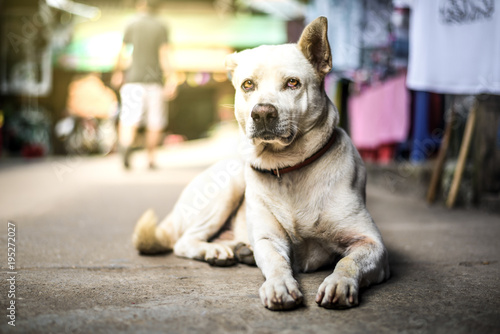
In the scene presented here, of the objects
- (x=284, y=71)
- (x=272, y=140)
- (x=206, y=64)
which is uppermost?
(x=206, y=64)

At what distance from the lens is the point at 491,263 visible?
248cm

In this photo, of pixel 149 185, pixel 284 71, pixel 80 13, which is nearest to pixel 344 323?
pixel 284 71

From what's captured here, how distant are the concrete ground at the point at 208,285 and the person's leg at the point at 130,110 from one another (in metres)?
3.11

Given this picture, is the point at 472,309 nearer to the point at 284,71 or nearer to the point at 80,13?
the point at 284,71

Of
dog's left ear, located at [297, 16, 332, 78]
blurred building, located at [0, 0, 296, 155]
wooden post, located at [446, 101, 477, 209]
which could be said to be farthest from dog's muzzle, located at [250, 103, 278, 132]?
blurred building, located at [0, 0, 296, 155]

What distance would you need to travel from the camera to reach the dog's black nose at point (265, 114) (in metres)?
2.05

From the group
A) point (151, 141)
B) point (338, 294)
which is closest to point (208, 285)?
point (338, 294)

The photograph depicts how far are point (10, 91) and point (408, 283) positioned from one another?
15284 millimetres

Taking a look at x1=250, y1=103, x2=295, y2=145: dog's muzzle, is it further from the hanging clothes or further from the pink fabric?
the pink fabric

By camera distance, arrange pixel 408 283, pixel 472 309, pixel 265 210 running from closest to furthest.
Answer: pixel 472 309 → pixel 408 283 → pixel 265 210

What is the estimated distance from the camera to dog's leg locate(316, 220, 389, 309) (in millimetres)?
1731

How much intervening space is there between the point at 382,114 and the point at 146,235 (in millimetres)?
4194

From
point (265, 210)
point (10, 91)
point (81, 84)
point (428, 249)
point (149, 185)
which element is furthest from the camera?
point (81, 84)

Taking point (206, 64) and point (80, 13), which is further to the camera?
point (206, 64)
